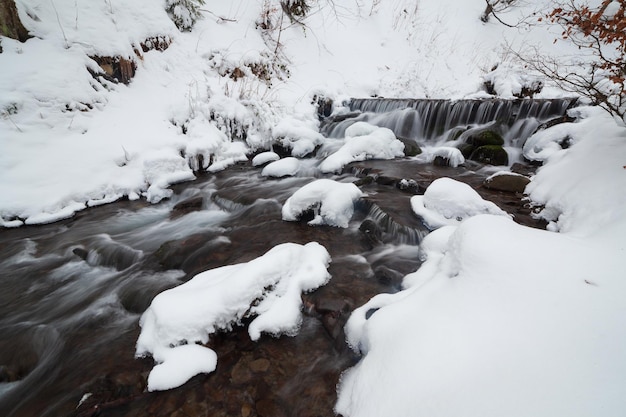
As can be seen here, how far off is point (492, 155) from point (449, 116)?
2.07 m

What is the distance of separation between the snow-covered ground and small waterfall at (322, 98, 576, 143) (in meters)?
0.81

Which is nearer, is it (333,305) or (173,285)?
(333,305)

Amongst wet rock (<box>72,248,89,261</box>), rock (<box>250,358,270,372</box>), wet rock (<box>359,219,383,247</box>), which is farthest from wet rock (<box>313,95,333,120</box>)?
rock (<box>250,358,270,372</box>)

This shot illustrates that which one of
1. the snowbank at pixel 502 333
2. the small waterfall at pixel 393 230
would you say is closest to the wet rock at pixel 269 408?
the snowbank at pixel 502 333

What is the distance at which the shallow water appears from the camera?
166cm

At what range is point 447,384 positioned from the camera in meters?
1.10

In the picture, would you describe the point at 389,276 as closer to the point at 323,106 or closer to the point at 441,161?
the point at 441,161

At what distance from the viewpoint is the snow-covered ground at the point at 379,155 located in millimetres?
1096

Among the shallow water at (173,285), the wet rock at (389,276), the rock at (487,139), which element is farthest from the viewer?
the rock at (487,139)

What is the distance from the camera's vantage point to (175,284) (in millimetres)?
2725

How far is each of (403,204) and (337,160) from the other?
2162 millimetres

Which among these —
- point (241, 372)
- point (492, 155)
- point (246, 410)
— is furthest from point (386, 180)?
point (246, 410)

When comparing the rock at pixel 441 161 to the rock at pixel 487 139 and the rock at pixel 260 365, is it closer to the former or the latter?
the rock at pixel 487 139

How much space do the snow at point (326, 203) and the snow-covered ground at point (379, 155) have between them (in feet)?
3.49
